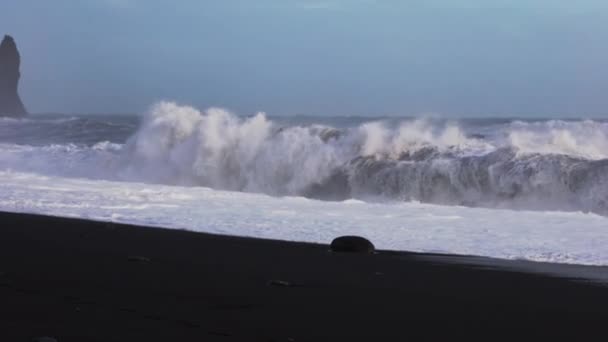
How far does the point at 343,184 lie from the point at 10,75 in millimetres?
76316

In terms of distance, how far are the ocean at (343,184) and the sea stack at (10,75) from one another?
63.5 m

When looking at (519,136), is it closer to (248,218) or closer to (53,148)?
(248,218)

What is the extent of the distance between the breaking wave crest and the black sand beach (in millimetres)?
8030

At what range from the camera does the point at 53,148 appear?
89.4 ft

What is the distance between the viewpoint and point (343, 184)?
755 inches

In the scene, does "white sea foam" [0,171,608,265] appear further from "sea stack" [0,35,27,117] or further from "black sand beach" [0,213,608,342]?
"sea stack" [0,35,27,117]

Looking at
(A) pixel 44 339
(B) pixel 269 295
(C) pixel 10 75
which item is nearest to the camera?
(A) pixel 44 339

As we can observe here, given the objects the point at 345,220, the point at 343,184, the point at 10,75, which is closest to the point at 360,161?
the point at 343,184

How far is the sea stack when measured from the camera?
88.2 meters

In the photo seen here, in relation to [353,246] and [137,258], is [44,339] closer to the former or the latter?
[137,258]

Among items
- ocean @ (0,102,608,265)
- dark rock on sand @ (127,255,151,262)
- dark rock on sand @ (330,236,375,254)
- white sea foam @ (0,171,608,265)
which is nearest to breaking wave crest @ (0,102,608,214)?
ocean @ (0,102,608,265)

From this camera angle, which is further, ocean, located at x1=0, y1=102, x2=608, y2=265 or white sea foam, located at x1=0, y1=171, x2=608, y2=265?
ocean, located at x1=0, y1=102, x2=608, y2=265

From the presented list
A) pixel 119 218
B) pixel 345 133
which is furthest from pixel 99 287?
pixel 345 133

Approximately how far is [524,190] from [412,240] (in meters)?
6.69
